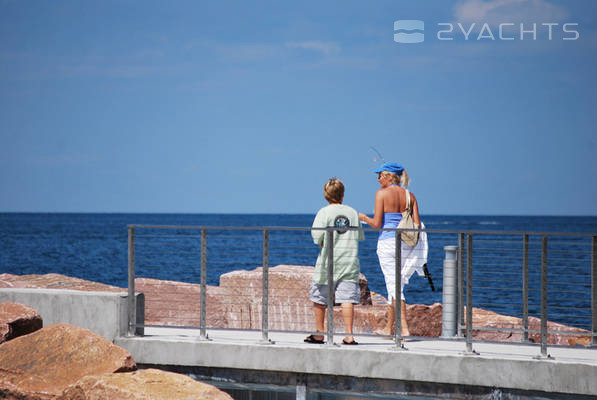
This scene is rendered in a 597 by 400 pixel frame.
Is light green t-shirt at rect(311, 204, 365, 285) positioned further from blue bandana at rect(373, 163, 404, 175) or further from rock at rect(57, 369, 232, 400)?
rock at rect(57, 369, 232, 400)

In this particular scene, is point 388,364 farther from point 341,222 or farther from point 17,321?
point 17,321

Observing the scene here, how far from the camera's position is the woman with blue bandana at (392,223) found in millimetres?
8266

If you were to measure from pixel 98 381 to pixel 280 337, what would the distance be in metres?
2.19

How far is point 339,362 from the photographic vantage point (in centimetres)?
780

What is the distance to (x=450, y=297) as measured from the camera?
885 cm

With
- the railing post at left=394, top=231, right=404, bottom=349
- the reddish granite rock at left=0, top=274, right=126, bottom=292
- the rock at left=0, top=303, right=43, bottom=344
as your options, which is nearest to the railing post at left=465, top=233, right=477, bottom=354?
the railing post at left=394, top=231, right=404, bottom=349

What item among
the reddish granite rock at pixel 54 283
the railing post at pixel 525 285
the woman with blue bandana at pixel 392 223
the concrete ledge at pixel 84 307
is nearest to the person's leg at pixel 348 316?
the woman with blue bandana at pixel 392 223

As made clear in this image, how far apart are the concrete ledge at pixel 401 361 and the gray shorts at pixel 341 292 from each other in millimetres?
468

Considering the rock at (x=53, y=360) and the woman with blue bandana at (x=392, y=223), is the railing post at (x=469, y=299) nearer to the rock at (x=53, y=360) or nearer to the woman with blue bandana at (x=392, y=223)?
the woman with blue bandana at (x=392, y=223)

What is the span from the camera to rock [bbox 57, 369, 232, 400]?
677 cm

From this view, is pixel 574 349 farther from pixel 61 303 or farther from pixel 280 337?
pixel 61 303

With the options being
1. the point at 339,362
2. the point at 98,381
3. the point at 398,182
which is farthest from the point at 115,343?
the point at 398,182

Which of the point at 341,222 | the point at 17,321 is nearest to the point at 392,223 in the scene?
the point at 341,222

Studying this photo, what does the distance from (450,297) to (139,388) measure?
140 inches
